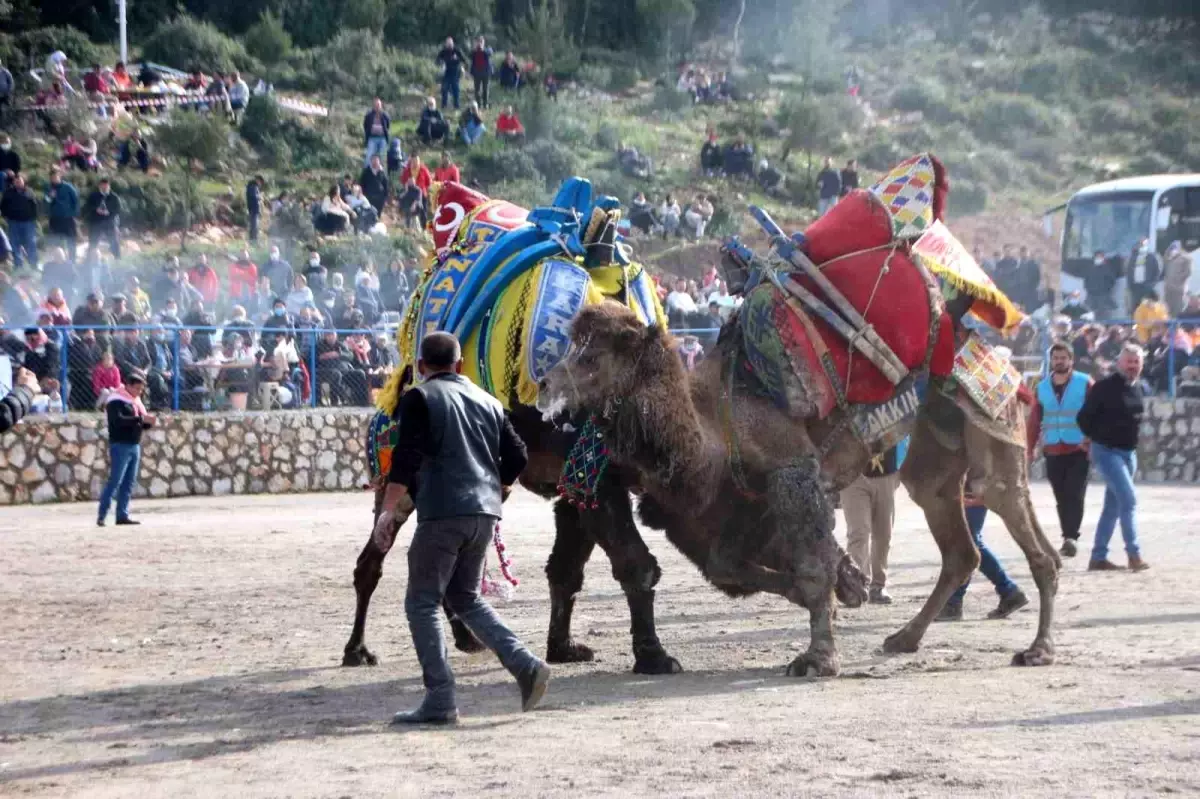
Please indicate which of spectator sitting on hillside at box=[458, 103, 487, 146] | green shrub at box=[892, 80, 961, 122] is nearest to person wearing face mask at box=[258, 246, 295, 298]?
spectator sitting on hillside at box=[458, 103, 487, 146]

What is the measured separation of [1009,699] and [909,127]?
48.3 meters

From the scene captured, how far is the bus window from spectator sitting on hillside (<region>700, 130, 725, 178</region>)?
35.4ft

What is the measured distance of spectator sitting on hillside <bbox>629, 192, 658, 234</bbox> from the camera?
3528cm

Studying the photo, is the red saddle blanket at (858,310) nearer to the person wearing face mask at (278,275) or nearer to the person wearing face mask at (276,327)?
the person wearing face mask at (276,327)

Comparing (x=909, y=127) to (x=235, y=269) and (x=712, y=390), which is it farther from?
(x=712, y=390)

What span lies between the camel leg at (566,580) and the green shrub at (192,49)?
113 feet

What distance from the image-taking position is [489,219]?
950 centimetres

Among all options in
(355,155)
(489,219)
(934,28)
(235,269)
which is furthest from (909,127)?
(489,219)

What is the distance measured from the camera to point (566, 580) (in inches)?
356

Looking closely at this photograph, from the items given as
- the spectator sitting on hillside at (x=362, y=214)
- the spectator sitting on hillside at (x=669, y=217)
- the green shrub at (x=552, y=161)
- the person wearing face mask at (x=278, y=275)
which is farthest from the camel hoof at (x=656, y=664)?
the green shrub at (x=552, y=161)

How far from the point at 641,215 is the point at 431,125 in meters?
6.01

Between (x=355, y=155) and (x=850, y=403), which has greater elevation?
(x=355, y=155)

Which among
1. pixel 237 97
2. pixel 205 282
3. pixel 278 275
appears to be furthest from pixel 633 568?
pixel 237 97

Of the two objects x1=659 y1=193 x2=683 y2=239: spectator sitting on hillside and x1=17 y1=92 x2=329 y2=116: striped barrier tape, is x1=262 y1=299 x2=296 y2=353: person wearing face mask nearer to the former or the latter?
x1=17 y1=92 x2=329 y2=116: striped barrier tape
